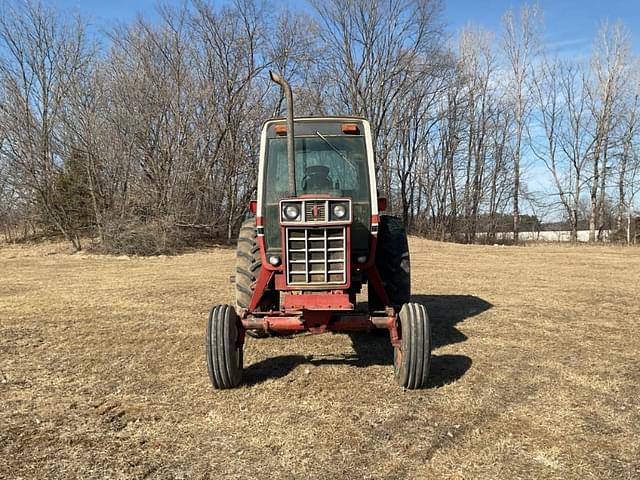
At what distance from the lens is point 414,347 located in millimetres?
3984

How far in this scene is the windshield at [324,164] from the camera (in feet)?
16.1

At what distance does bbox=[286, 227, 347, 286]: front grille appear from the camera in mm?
4242

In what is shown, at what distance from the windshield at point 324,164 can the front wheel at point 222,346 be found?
4.55 feet

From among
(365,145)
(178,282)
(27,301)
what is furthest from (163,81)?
(365,145)

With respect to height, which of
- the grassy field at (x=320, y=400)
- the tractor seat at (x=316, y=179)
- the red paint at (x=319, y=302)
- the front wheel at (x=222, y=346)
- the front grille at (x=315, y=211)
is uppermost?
the tractor seat at (x=316, y=179)

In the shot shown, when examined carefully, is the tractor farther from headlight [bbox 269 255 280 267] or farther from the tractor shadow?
the tractor shadow

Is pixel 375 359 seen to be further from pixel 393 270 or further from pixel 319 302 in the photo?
pixel 319 302

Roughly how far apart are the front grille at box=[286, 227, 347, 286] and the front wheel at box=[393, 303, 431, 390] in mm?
607

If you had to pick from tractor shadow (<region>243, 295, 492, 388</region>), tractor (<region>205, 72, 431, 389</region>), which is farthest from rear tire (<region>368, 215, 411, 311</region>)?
tractor shadow (<region>243, 295, 492, 388</region>)

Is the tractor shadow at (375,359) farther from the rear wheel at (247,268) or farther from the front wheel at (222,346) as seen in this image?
the rear wheel at (247,268)

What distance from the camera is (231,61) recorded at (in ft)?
82.4

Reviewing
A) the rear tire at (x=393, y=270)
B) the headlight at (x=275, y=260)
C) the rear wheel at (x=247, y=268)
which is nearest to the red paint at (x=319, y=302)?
the headlight at (x=275, y=260)

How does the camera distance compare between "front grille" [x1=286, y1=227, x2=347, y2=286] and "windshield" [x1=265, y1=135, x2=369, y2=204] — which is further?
"windshield" [x1=265, y1=135, x2=369, y2=204]

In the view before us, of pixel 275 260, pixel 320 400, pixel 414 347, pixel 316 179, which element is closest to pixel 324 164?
pixel 316 179
